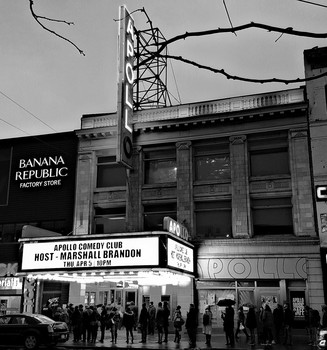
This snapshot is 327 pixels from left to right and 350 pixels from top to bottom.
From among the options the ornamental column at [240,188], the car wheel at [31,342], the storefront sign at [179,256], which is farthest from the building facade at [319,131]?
the car wheel at [31,342]

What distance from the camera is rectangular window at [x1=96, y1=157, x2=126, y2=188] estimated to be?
32.1 m

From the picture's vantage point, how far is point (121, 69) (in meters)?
27.1

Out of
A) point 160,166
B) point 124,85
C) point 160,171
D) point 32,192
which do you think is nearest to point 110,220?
point 160,171

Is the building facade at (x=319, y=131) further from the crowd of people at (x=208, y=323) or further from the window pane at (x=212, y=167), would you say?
the window pane at (x=212, y=167)

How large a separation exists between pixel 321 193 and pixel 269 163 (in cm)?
385

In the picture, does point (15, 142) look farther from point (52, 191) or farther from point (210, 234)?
point (210, 234)

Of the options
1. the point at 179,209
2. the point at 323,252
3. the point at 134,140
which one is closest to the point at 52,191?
the point at 134,140

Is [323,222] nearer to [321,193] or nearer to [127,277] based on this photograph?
[321,193]

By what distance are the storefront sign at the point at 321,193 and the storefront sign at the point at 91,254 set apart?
10204 millimetres

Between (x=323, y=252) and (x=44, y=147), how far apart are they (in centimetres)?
2031

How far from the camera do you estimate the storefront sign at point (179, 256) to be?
925 inches

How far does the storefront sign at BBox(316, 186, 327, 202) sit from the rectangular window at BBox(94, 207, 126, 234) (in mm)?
12585

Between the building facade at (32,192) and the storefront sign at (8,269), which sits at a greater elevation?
the building facade at (32,192)

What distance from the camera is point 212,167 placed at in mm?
30172
